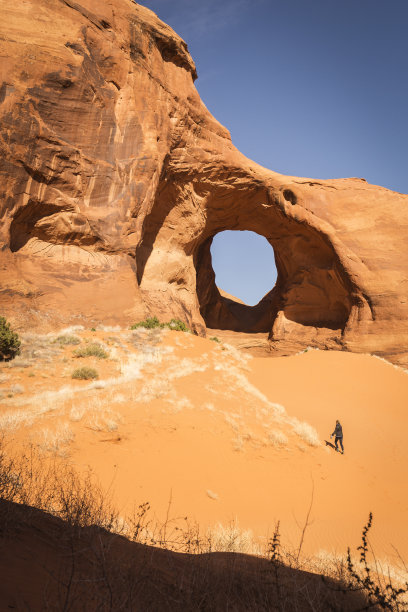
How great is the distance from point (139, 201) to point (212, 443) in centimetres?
1468

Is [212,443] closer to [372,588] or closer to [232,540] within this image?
[232,540]

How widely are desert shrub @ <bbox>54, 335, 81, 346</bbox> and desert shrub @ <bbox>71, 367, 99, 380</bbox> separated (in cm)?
279

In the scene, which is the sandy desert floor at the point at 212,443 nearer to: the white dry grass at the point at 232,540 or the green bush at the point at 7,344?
the white dry grass at the point at 232,540

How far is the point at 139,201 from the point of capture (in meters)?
18.8

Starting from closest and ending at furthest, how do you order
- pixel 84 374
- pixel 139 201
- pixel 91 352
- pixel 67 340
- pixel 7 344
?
pixel 84 374, pixel 7 344, pixel 91 352, pixel 67 340, pixel 139 201

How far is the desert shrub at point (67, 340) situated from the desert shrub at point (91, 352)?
75cm

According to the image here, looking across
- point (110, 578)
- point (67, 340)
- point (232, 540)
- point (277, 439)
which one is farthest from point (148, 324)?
point (110, 578)

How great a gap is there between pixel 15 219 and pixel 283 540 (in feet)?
Answer: 50.9

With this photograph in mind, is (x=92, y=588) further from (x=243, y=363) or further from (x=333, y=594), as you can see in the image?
(x=243, y=363)

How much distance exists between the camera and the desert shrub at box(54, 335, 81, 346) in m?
12.2

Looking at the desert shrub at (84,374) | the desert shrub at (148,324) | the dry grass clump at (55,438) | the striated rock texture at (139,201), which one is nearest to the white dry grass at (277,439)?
the dry grass clump at (55,438)

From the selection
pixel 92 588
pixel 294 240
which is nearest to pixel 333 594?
pixel 92 588

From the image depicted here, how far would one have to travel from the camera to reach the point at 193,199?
2403 cm

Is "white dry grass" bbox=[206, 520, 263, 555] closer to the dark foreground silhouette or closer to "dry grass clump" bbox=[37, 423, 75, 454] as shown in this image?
the dark foreground silhouette
